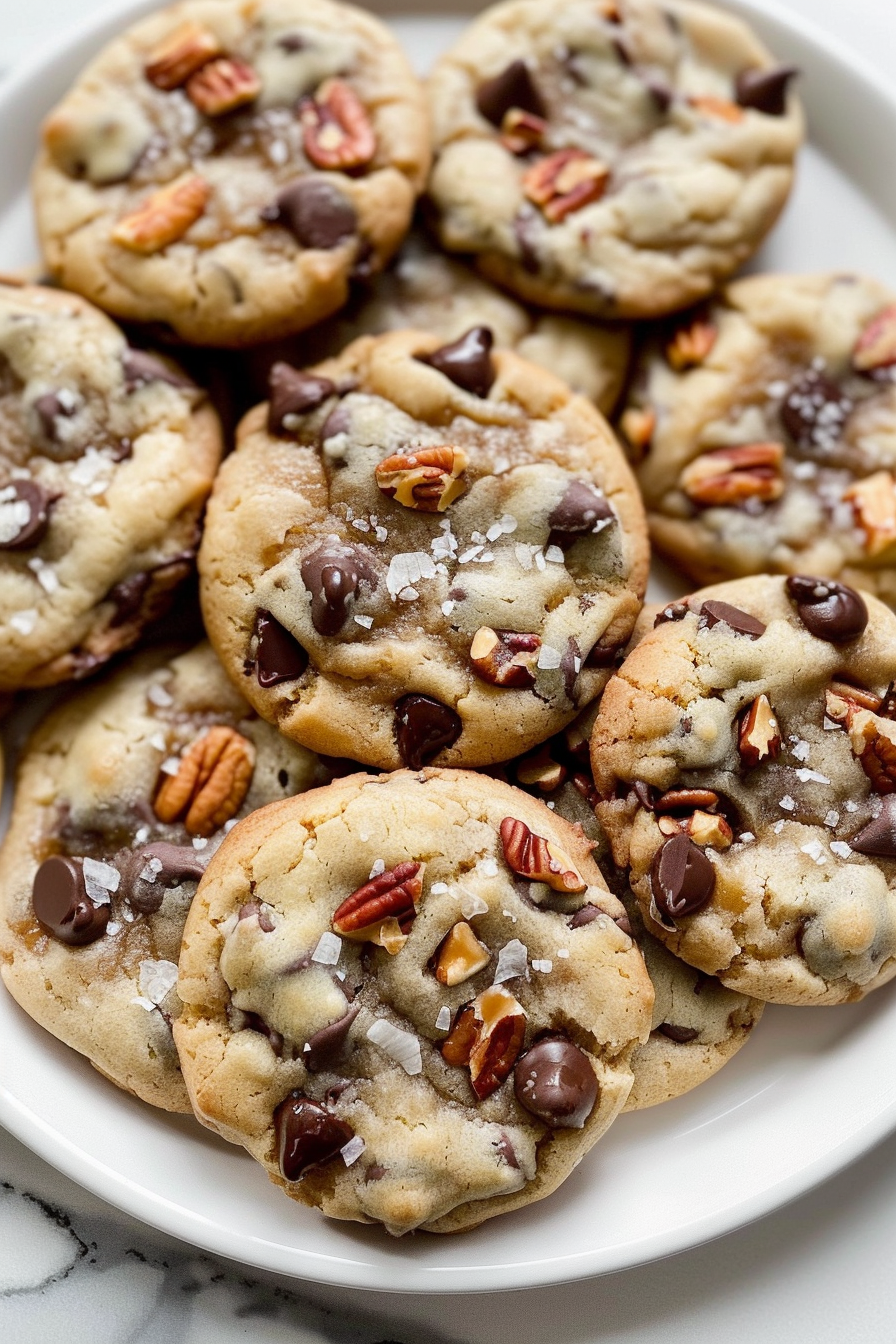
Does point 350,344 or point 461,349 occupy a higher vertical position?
point 461,349

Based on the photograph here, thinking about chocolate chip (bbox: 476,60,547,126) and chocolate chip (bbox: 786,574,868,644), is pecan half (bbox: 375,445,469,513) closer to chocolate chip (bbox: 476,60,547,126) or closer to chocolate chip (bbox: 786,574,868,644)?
chocolate chip (bbox: 786,574,868,644)

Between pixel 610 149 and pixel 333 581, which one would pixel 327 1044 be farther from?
pixel 610 149

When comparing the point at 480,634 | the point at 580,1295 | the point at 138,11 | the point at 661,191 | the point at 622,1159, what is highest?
the point at 661,191

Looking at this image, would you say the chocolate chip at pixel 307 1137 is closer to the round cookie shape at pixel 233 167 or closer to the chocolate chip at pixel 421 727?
the chocolate chip at pixel 421 727

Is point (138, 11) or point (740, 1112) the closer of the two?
point (740, 1112)

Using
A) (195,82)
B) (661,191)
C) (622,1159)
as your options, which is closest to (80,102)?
(195,82)

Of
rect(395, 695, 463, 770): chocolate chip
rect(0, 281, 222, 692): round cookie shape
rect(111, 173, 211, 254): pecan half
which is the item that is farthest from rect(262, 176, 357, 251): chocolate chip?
rect(395, 695, 463, 770): chocolate chip

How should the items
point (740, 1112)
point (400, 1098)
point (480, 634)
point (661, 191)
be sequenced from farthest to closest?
point (661, 191) → point (740, 1112) → point (480, 634) → point (400, 1098)

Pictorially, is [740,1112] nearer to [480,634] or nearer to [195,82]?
Answer: [480,634]
